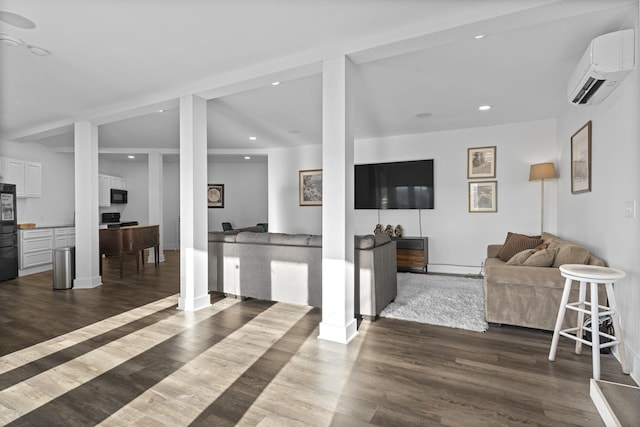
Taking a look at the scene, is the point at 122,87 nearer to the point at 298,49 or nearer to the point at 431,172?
the point at 298,49

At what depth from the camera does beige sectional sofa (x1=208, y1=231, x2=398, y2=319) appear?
3.37m

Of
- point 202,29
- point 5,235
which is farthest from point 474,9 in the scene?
point 5,235

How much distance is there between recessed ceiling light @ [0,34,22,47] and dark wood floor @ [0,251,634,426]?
2.47m

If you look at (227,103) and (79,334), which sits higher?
(227,103)

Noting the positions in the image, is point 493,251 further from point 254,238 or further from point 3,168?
point 3,168

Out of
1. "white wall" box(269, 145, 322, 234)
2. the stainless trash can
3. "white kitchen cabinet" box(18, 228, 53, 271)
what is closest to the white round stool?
"white wall" box(269, 145, 322, 234)

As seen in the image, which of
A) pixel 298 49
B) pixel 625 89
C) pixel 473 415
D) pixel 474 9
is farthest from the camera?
pixel 298 49

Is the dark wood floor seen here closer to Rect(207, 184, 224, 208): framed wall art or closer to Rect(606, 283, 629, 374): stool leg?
Rect(606, 283, 629, 374): stool leg

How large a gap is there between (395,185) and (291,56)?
3.78 meters

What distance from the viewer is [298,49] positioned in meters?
2.91

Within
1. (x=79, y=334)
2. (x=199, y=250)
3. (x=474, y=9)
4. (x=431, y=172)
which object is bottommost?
(x=79, y=334)

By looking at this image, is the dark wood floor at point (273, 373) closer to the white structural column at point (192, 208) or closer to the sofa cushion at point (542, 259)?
the white structural column at point (192, 208)

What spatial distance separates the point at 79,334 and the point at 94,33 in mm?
2552

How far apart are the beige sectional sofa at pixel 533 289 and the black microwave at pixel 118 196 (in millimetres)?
8624
